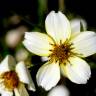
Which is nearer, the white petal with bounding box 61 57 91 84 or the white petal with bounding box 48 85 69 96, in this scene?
the white petal with bounding box 61 57 91 84

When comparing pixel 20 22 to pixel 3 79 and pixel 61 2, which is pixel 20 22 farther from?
pixel 3 79

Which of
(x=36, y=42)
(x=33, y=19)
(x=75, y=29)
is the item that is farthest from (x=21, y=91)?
(x=33, y=19)

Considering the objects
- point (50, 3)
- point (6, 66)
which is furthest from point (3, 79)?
point (50, 3)

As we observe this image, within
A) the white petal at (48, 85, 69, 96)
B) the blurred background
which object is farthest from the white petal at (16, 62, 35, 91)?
the white petal at (48, 85, 69, 96)

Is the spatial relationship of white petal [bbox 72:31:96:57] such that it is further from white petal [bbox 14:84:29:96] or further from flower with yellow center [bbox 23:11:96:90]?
white petal [bbox 14:84:29:96]

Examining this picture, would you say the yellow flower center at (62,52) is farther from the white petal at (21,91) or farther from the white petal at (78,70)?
the white petal at (21,91)

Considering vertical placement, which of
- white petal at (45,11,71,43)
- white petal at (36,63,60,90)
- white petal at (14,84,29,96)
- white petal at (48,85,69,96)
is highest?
white petal at (45,11,71,43)

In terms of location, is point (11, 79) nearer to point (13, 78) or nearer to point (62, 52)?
point (13, 78)
